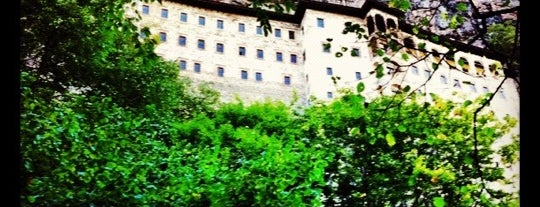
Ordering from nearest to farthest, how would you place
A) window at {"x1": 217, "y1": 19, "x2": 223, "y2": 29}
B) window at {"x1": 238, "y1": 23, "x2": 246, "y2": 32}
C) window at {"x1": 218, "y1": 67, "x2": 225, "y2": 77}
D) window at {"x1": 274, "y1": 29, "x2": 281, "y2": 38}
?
1. window at {"x1": 218, "y1": 67, "x2": 225, "y2": 77}
2. window at {"x1": 217, "y1": 19, "x2": 223, "y2": 29}
3. window at {"x1": 238, "y1": 23, "x2": 246, "y2": 32}
4. window at {"x1": 274, "y1": 29, "x2": 281, "y2": 38}

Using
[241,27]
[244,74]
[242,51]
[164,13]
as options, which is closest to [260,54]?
[242,51]

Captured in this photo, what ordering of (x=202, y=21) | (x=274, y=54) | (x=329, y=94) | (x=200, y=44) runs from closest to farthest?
(x=329, y=94) → (x=200, y=44) → (x=274, y=54) → (x=202, y=21)

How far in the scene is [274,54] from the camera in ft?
165

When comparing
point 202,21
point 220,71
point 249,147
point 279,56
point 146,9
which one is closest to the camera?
point 249,147

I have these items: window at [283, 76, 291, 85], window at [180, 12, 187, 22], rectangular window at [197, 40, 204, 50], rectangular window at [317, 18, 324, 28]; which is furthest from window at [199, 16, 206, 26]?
rectangular window at [317, 18, 324, 28]

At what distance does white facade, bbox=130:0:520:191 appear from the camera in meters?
46.9

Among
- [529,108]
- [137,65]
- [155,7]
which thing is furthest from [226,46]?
[529,108]

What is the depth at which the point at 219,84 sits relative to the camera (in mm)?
46781

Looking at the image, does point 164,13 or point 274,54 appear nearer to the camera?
point 164,13

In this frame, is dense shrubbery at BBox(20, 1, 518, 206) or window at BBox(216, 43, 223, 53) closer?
dense shrubbery at BBox(20, 1, 518, 206)

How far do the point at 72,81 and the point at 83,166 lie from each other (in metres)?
10.9

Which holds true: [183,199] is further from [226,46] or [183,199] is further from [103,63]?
[226,46]

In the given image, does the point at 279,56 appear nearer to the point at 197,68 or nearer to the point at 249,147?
the point at 197,68

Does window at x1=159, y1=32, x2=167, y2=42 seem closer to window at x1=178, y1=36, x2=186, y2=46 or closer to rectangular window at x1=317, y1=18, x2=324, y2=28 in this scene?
window at x1=178, y1=36, x2=186, y2=46
